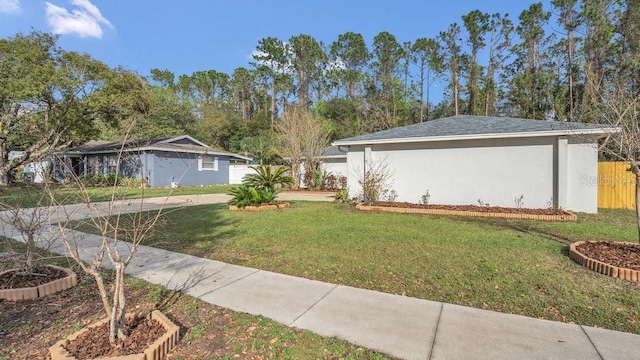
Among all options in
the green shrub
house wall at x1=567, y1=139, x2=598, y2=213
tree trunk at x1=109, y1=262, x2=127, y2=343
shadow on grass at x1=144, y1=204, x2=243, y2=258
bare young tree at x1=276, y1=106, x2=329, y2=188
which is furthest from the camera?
bare young tree at x1=276, y1=106, x2=329, y2=188

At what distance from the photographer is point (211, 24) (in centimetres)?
1505

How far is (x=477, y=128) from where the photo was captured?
10.6m

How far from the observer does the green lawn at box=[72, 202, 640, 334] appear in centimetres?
354

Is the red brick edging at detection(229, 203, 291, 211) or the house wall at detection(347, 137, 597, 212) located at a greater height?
the house wall at detection(347, 137, 597, 212)

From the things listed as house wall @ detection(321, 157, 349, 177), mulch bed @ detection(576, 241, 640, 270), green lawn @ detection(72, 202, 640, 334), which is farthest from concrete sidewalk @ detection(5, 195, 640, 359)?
house wall @ detection(321, 157, 349, 177)

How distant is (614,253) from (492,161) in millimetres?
5687

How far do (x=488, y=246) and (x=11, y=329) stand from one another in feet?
21.5

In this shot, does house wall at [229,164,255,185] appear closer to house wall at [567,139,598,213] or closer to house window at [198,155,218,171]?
house window at [198,155,218,171]

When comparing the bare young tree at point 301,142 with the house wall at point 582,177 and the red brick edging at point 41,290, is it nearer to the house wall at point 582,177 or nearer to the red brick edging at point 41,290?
the house wall at point 582,177

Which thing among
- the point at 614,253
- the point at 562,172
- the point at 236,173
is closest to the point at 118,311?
the point at 614,253

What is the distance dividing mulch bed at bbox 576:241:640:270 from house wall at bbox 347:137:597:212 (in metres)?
4.63

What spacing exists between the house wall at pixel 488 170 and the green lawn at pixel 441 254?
133 cm

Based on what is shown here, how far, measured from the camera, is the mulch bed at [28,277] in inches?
148

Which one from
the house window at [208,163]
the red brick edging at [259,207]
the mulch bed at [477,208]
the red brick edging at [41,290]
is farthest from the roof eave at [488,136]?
the house window at [208,163]
